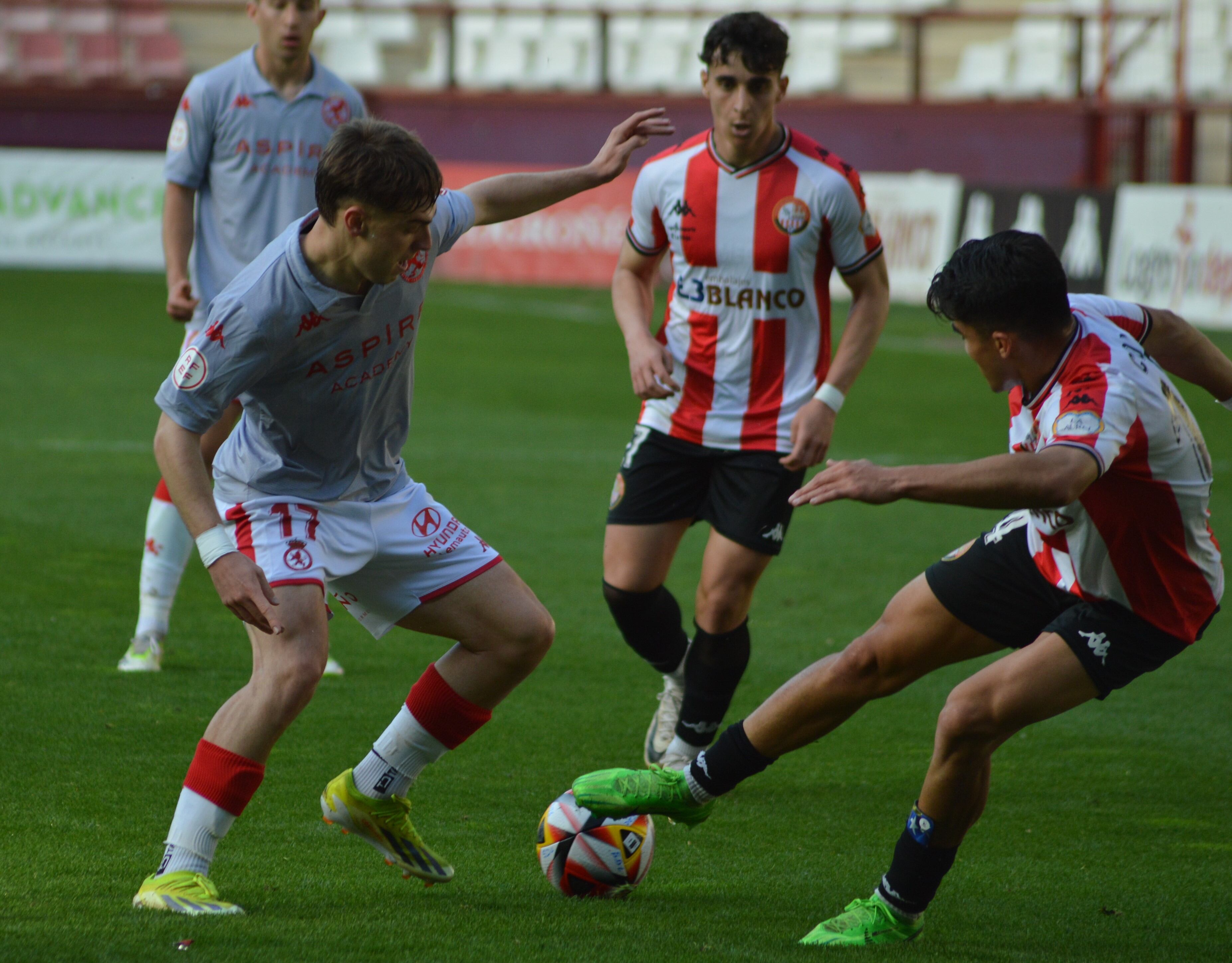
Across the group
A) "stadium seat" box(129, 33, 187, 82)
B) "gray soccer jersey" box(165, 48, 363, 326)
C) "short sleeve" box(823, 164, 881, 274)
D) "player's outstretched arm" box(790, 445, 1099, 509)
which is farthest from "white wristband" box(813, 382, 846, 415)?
"stadium seat" box(129, 33, 187, 82)

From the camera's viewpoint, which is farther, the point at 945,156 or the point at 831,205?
the point at 945,156

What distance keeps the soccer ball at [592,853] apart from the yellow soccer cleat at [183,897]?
0.77 meters

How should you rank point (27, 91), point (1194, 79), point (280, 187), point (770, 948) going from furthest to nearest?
point (27, 91) < point (1194, 79) < point (280, 187) < point (770, 948)

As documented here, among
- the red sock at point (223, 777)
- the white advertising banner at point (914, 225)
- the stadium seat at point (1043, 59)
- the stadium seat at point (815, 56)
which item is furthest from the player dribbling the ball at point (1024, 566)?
the stadium seat at point (815, 56)

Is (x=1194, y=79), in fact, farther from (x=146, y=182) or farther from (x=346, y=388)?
(x=346, y=388)

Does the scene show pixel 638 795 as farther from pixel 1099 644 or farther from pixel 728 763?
pixel 1099 644

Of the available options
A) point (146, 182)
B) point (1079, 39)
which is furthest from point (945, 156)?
point (146, 182)

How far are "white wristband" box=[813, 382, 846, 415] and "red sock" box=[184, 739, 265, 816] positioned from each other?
2031 mm

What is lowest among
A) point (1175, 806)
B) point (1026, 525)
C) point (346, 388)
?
point (1175, 806)

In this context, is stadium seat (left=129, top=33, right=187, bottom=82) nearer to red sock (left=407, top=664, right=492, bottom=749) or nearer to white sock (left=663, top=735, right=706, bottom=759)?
white sock (left=663, top=735, right=706, bottom=759)

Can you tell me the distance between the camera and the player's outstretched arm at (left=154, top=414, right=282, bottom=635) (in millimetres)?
3219

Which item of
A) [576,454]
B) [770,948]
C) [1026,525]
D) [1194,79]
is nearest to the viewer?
[770,948]

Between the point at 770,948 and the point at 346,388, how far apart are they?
1.53m

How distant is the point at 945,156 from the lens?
2280 centimetres
